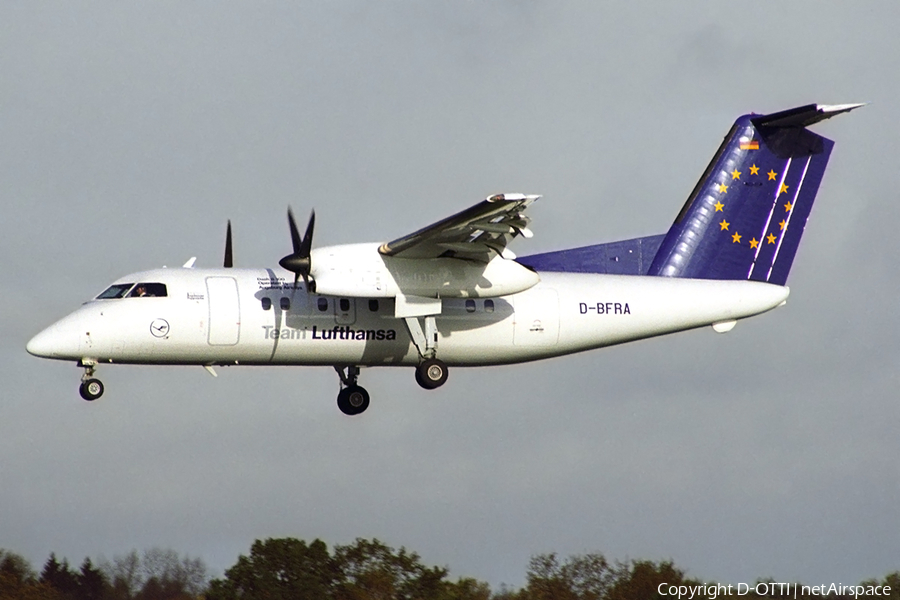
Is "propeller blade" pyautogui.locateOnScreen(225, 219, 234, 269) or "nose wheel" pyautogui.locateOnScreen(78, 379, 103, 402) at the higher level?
"propeller blade" pyautogui.locateOnScreen(225, 219, 234, 269)

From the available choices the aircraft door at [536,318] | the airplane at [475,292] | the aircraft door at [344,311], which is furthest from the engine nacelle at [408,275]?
the aircraft door at [536,318]

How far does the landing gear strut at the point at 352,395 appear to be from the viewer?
70.2ft

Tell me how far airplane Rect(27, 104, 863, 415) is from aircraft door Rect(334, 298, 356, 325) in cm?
2

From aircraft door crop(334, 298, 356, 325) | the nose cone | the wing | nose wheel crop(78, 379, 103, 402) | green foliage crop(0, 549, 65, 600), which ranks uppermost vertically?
the wing

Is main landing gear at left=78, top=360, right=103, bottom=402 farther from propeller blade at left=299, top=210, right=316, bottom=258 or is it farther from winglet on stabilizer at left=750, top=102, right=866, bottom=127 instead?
winglet on stabilizer at left=750, top=102, right=866, bottom=127

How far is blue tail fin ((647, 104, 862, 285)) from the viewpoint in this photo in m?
22.3

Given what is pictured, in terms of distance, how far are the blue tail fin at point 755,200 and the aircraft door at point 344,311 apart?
223 inches

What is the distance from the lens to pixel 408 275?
19453 mm

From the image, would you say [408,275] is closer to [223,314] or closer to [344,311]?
[344,311]

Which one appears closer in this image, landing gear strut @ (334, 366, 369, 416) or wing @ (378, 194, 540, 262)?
wing @ (378, 194, 540, 262)

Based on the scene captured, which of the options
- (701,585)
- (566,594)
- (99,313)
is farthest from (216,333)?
(701,585)

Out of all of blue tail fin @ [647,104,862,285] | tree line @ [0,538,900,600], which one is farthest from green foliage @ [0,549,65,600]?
blue tail fin @ [647,104,862,285]

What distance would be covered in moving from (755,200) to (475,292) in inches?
234

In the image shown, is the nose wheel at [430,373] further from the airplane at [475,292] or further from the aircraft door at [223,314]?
the aircraft door at [223,314]
